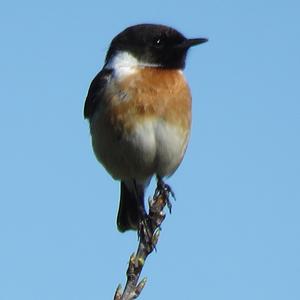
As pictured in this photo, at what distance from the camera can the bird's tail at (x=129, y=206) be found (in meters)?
7.24

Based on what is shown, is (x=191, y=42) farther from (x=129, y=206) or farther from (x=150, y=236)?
(x=150, y=236)

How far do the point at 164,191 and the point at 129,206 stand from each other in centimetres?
195

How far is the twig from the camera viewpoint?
3622 mm

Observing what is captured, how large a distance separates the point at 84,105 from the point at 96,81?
0.33 meters

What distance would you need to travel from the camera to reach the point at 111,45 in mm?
7602

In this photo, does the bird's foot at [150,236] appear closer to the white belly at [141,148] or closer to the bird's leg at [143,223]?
the bird's leg at [143,223]

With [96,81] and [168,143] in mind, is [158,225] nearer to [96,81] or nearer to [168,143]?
[168,143]

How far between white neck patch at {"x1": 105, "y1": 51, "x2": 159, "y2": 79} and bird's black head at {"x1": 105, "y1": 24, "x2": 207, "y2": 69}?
38 millimetres

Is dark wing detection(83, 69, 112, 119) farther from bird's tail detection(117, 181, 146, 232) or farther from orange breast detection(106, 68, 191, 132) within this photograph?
bird's tail detection(117, 181, 146, 232)

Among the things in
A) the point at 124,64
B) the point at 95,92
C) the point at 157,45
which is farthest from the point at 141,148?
the point at 157,45

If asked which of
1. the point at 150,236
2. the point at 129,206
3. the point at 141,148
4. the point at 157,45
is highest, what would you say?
the point at 157,45

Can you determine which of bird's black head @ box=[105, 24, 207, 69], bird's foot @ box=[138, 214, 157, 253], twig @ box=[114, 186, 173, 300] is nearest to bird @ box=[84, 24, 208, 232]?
bird's black head @ box=[105, 24, 207, 69]

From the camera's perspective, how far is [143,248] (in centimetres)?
422

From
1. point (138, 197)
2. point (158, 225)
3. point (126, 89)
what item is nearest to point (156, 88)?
point (126, 89)
